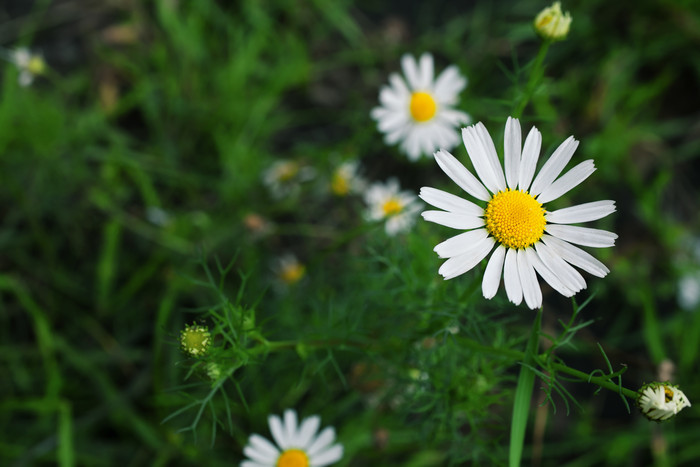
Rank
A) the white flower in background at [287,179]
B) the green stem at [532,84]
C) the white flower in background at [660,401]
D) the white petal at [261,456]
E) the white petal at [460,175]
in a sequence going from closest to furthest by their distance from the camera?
the white flower in background at [660,401] → the white petal at [460,175] → the green stem at [532,84] → the white petal at [261,456] → the white flower in background at [287,179]

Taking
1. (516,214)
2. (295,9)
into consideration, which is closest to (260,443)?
(516,214)

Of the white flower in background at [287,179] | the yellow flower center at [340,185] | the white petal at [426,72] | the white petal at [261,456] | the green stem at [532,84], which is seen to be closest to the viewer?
the green stem at [532,84]

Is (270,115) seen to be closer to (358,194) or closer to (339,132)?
(339,132)

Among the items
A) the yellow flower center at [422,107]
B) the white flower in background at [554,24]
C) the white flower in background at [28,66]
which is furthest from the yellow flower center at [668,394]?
the white flower in background at [28,66]

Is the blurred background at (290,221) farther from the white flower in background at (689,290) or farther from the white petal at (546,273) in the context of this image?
the white petal at (546,273)

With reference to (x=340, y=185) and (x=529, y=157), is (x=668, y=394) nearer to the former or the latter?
(x=529, y=157)

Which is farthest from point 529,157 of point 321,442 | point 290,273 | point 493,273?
point 290,273

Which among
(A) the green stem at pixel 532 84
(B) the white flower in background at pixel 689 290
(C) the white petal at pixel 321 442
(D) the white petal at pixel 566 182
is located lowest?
(C) the white petal at pixel 321 442

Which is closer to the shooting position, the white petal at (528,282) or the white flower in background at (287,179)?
the white petal at (528,282)
